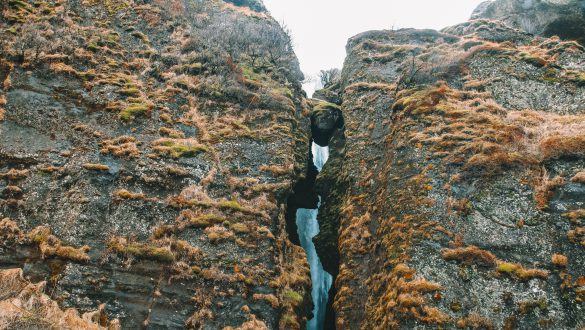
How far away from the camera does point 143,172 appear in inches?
699

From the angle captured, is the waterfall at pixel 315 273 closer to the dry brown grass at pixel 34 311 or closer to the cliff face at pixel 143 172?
the cliff face at pixel 143 172

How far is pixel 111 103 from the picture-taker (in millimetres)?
20156

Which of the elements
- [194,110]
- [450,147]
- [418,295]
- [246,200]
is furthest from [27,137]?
[450,147]

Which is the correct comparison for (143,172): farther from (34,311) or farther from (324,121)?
(324,121)

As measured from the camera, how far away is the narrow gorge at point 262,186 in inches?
539

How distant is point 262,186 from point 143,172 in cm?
570

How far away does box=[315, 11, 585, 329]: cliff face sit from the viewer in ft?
43.7

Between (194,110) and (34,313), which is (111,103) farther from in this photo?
(34,313)

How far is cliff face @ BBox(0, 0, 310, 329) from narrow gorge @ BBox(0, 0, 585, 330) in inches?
3.2

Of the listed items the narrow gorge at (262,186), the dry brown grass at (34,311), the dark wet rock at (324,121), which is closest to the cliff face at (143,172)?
the narrow gorge at (262,186)

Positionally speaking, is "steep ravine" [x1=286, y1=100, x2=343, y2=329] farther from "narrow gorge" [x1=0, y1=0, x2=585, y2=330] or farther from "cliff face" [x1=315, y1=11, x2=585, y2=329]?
"cliff face" [x1=315, y1=11, x2=585, y2=329]

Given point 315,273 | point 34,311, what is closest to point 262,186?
point 315,273

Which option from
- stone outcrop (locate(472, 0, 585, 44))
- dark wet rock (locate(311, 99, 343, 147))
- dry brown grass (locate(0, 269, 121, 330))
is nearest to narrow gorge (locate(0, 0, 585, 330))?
dry brown grass (locate(0, 269, 121, 330))

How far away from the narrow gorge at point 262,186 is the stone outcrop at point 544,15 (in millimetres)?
8181
